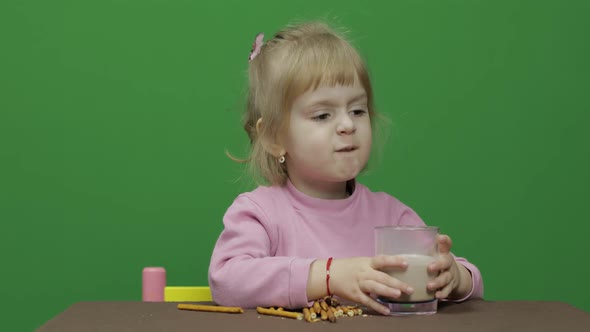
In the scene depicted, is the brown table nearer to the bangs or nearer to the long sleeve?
the long sleeve

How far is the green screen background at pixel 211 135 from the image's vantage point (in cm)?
212

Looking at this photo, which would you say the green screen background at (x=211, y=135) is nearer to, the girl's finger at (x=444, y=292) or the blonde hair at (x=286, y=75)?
the blonde hair at (x=286, y=75)

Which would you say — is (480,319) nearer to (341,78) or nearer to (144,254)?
(341,78)

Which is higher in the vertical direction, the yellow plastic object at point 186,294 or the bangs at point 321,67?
the bangs at point 321,67

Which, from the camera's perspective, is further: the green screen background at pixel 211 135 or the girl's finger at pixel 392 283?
the green screen background at pixel 211 135

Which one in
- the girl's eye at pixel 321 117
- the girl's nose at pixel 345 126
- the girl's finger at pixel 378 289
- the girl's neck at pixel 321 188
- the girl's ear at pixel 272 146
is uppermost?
the girl's eye at pixel 321 117

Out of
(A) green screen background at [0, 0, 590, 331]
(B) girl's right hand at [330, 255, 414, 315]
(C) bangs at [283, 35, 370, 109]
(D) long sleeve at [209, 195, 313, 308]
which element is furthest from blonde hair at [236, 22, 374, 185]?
(A) green screen background at [0, 0, 590, 331]

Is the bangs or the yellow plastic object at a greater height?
the bangs

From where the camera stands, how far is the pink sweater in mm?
1239

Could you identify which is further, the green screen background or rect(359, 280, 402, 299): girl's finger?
the green screen background

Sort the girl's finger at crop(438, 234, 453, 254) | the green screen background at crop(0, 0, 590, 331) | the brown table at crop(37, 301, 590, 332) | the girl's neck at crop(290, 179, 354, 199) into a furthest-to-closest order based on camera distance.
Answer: the green screen background at crop(0, 0, 590, 331)
the girl's neck at crop(290, 179, 354, 199)
the girl's finger at crop(438, 234, 453, 254)
the brown table at crop(37, 301, 590, 332)

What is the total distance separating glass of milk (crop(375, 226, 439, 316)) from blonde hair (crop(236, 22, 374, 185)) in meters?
0.37

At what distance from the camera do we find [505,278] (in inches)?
85.3

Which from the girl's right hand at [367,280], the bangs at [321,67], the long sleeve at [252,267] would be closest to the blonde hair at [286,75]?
the bangs at [321,67]
